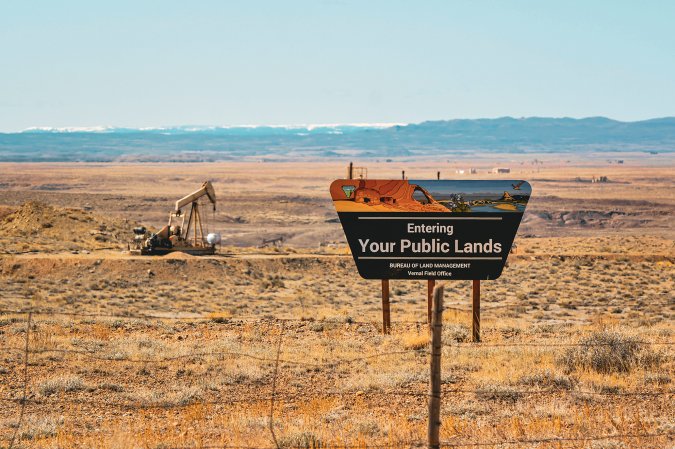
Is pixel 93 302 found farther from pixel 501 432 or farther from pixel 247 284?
pixel 501 432

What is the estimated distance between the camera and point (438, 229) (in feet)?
54.4

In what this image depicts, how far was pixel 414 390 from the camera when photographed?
13.2 meters

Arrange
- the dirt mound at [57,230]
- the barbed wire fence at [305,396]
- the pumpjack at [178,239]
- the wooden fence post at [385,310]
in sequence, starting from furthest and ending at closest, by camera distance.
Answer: the dirt mound at [57,230], the pumpjack at [178,239], the wooden fence post at [385,310], the barbed wire fence at [305,396]

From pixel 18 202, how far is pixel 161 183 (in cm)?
6218

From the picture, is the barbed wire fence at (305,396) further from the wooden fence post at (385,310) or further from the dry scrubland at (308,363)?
the wooden fence post at (385,310)

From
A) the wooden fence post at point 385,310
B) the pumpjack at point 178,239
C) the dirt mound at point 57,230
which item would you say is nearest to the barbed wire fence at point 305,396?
A: the wooden fence post at point 385,310

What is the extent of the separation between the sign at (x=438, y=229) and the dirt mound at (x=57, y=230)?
29540mm

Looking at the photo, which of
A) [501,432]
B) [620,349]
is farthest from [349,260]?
[501,432]

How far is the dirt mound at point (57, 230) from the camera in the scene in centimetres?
4466

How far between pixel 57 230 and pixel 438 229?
35933mm

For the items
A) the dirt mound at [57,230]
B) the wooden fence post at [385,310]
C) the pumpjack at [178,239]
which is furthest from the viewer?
the dirt mound at [57,230]

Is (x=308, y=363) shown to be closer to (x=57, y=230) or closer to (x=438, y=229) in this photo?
(x=438, y=229)

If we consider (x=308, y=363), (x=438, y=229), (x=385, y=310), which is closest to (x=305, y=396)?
(x=308, y=363)

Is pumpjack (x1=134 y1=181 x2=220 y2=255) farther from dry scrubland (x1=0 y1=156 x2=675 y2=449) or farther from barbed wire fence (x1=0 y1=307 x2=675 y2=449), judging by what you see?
barbed wire fence (x1=0 y1=307 x2=675 y2=449)
